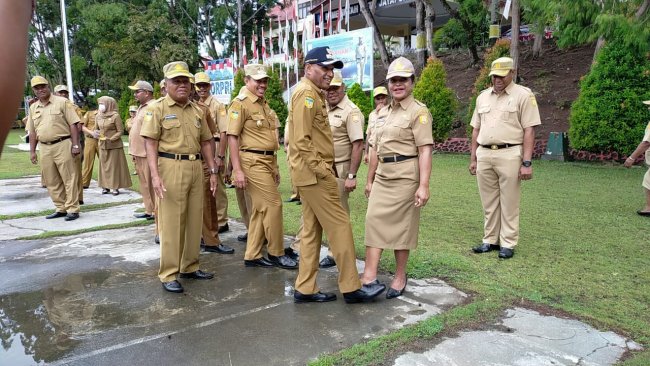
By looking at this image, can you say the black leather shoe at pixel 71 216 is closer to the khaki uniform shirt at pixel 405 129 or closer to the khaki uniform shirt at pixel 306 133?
the khaki uniform shirt at pixel 306 133

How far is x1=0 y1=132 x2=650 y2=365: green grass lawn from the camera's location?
10.6 feet

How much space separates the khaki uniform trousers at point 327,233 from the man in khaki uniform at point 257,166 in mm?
879

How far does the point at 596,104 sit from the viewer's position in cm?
1145

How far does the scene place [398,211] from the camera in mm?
3807

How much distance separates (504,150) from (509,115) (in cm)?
34

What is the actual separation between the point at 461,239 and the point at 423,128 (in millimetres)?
2211

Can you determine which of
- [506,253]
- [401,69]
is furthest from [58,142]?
[506,253]

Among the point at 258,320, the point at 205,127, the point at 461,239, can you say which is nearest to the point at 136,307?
the point at 258,320

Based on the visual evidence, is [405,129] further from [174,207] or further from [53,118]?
[53,118]

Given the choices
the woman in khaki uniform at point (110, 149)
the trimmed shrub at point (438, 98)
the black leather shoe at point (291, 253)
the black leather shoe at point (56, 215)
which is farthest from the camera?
the trimmed shrub at point (438, 98)

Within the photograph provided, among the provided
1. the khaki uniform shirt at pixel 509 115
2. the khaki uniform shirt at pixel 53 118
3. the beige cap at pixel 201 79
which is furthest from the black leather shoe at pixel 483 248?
the khaki uniform shirt at pixel 53 118

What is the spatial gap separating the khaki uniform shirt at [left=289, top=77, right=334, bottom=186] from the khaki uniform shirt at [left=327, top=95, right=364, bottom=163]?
3.83 ft

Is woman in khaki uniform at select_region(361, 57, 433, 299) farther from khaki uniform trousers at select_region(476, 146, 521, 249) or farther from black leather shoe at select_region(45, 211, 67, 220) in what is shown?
black leather shoe at select_region(45, 211, 67, 220)

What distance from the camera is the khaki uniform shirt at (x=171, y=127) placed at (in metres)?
4.05
